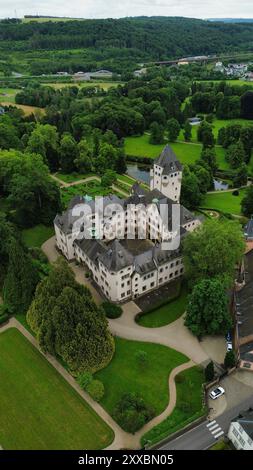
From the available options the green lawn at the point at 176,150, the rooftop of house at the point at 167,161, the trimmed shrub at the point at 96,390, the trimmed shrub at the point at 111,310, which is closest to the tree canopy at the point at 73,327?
the trimmed shrub at the point at 96,390

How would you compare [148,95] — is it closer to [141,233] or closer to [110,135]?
[110,135]

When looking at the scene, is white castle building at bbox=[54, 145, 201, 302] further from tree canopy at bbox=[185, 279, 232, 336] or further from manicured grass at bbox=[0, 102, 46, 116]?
manicured grass at bbox=[0, 102, 46, 116]

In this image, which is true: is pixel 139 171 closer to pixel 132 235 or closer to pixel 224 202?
pixel 224 202

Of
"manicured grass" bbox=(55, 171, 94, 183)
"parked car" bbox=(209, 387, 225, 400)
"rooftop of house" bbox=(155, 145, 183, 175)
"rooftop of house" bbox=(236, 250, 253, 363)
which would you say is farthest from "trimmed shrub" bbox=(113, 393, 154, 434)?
"manicured grass" bbox=(55, 171, 94, 183)

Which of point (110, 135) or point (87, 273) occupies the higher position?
point (110, 135)

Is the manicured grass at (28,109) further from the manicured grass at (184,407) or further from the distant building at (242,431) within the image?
the distant building at (242,431)

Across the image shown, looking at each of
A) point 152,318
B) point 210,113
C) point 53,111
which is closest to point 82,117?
point 53,111

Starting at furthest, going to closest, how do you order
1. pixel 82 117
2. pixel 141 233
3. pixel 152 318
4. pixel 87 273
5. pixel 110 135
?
pixel 82 117 → pixel 110 135 → pixel 141 233 → pixel 87 273 → pixel 152 318
